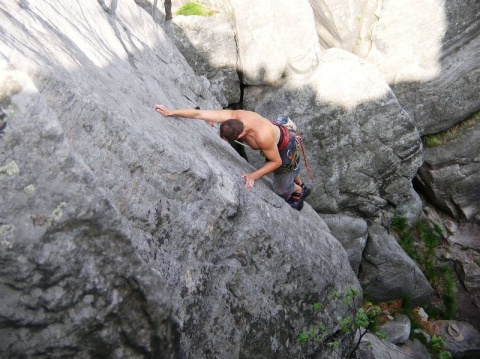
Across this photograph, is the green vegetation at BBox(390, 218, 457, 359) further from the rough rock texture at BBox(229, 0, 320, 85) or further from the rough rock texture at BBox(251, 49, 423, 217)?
the rough rock texture at BBox(229, 0, 320, 85)

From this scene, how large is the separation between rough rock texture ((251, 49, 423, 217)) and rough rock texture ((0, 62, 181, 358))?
8801 mm

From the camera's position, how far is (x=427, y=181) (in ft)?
53.6

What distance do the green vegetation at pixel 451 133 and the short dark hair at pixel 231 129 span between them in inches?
447

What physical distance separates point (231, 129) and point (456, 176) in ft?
40.1

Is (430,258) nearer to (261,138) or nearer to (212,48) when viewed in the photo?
(212,48)

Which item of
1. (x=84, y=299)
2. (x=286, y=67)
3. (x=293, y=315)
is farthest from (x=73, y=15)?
(x=286, y=67)

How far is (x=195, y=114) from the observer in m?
6.64

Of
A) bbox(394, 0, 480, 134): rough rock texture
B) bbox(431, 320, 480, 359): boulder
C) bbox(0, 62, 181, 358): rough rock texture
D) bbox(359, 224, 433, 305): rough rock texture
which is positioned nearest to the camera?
bbox(0, 62, 181, 358): rough rock texture

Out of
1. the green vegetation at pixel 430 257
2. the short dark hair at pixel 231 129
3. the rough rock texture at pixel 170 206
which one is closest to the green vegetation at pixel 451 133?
the green vegetation at pixel 430 257

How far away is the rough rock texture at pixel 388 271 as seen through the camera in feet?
46.7

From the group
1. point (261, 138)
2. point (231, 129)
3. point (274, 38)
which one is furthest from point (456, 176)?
point (231, 129)

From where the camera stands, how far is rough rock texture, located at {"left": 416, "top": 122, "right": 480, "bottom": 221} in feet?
50.0

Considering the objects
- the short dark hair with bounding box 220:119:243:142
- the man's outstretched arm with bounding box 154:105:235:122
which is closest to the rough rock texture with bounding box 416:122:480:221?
the man's outstretched arm with bounding box 154:105:235:122

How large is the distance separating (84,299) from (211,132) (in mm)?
4775
